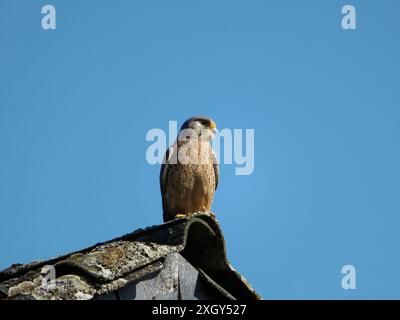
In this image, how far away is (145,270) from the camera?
4.57 m

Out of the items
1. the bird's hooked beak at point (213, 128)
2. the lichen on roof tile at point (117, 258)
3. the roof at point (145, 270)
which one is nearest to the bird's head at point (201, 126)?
the bird's hooked beak at point (213, 128)

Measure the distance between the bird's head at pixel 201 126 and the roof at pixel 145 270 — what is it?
382cm

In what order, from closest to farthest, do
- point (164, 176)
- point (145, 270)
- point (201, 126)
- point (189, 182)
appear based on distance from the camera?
point (145, 270) → point (189, 182) → point (164, 176) → point (201, 126)

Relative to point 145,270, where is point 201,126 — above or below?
above

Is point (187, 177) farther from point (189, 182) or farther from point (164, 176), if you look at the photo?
point (164, 176)

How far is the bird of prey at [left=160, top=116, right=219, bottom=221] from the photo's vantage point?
855cm

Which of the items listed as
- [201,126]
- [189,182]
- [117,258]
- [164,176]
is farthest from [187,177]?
[117,258]

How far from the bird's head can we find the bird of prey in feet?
0.62

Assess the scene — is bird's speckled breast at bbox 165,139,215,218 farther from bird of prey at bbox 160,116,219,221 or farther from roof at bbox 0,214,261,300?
roof at bbox 0,214,261,300

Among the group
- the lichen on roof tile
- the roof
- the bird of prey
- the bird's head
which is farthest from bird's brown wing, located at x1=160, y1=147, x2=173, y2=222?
the lichen on roof tile

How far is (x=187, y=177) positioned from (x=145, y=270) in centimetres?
401
